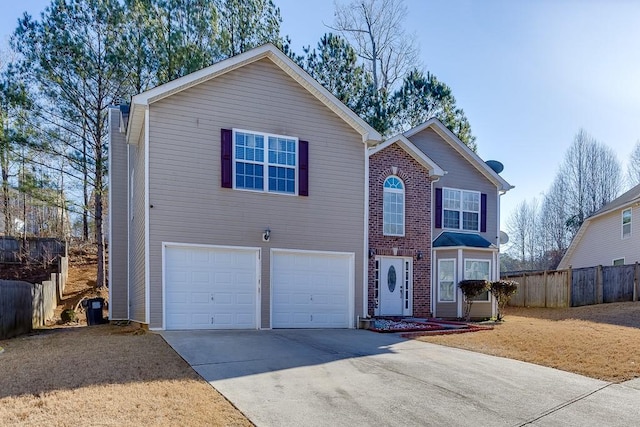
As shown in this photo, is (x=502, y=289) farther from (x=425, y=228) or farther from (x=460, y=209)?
(x=460, y=209)

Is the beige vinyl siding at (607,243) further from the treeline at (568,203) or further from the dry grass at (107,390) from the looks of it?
the dry grass at (107,390)

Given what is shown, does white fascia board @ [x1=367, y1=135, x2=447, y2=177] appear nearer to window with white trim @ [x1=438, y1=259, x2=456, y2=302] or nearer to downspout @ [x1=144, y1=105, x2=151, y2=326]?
window with white trim @ [x1=438, y1=259, x2=456, y2=302]

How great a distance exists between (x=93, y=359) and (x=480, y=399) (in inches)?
233

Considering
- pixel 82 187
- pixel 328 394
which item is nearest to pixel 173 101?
pixel 328 394

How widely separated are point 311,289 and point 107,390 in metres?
7.49

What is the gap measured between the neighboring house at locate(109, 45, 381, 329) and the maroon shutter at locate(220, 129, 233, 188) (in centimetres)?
3

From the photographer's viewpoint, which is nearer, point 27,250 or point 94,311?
point 94,311

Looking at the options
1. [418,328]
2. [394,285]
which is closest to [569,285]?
[394,285]

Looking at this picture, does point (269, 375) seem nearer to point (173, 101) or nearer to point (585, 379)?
point (585, 379)

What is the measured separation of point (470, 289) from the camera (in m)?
15.7

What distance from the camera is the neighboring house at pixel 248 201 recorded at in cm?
1138

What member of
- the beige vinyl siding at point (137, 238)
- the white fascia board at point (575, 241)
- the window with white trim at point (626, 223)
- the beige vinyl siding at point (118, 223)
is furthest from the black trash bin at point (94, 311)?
the white fascia board at point (575, 241)

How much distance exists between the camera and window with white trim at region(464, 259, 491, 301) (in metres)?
16.5

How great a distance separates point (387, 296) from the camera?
15.4 metres
